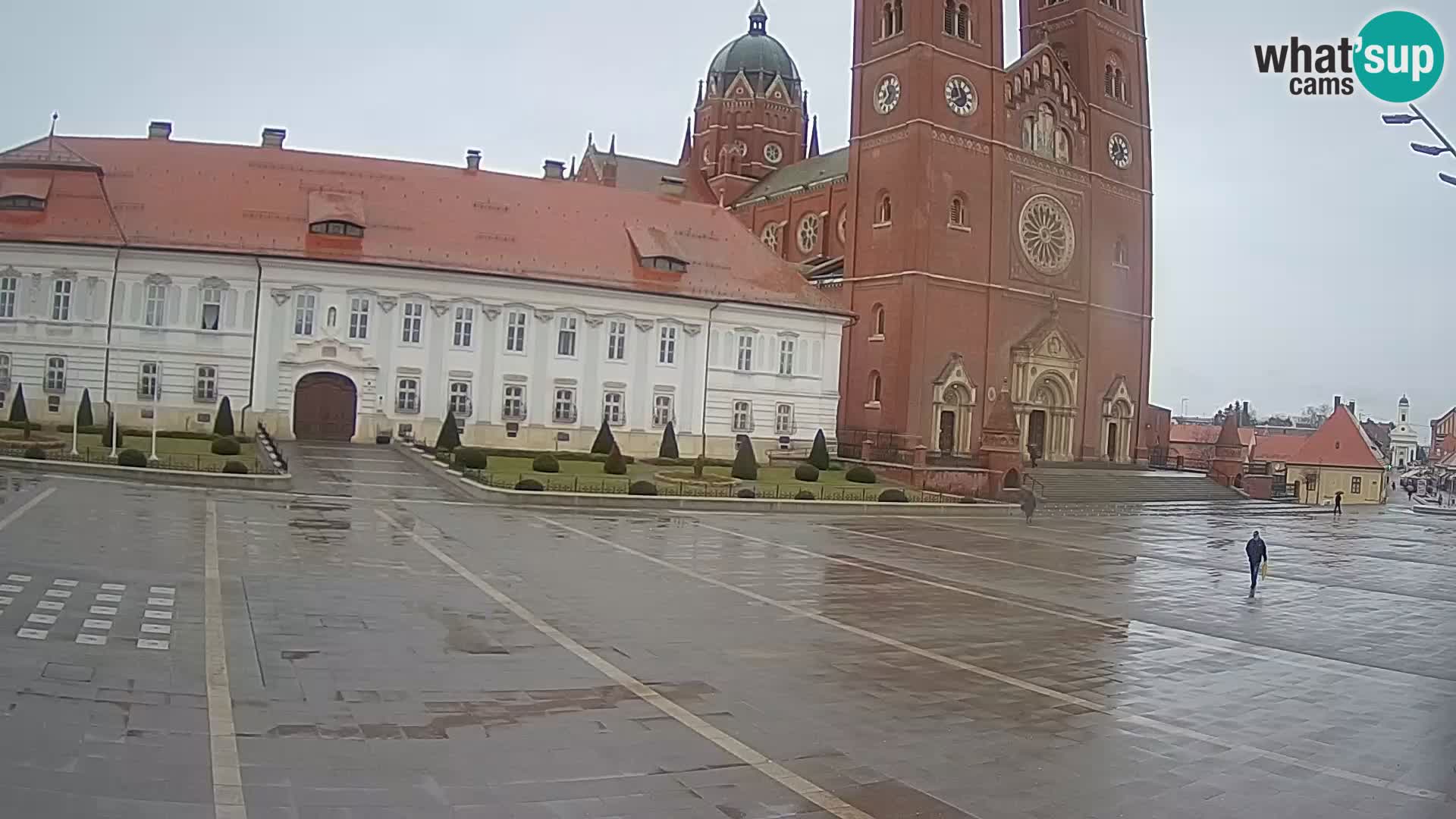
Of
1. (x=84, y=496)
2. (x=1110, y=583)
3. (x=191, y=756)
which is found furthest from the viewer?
(x=84, y=496)

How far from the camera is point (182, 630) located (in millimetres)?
12312

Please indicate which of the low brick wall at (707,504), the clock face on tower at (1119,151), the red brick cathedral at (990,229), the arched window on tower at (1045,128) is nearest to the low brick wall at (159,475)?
the low brick wall at (707,504)

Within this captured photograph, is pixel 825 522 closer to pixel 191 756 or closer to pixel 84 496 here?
pixel 84 496

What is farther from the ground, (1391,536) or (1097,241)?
(1097,241)

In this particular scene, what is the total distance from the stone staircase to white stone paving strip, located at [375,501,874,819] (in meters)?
34.9

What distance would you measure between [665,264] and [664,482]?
1664 cm

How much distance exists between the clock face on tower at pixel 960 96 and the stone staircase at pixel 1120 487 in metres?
17.5

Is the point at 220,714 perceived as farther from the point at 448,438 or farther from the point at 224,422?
the point at 224,422

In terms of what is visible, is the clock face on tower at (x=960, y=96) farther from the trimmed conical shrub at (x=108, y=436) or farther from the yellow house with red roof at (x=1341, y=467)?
the yellow house with red roof at (x=1341, y=467)

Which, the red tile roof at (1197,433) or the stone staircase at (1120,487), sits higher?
the red tile roof at (1197,433)

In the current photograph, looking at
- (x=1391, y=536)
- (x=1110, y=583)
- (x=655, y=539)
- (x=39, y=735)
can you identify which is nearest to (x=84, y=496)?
(x=655, y=539)

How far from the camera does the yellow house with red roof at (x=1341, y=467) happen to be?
270ft

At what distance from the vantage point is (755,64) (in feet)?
284

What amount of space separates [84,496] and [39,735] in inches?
716
